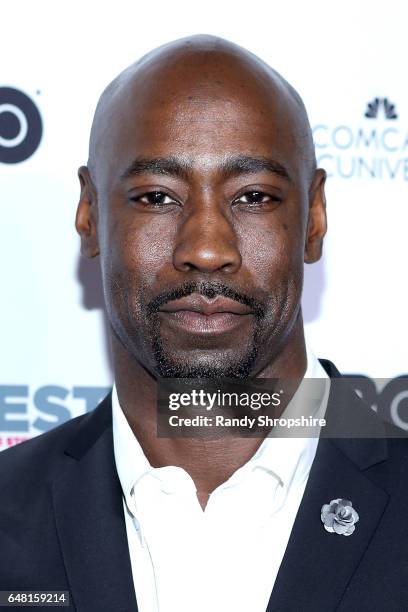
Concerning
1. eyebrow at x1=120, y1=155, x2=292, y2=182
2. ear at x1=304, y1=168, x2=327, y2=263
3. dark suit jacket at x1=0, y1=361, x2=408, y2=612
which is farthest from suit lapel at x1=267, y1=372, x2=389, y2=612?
eyebrow at x1=120, y1=155, x2=292, y2=182

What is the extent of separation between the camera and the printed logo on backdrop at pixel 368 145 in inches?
115

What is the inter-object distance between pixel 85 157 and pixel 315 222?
2.70ft

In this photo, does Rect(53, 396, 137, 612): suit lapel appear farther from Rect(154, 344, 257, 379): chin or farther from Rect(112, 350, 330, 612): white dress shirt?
Rect(154, 344, 257, 379): chin

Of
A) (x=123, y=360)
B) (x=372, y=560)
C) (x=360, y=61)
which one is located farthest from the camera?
(x=360, y=61)

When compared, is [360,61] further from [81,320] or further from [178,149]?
[81,320]

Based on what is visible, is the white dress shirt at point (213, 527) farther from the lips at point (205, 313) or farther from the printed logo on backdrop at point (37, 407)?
the printed logo on backdrop at point (37, 407)

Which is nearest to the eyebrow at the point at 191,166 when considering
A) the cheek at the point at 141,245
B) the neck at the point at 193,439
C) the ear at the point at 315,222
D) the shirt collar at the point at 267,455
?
the cheek at the point at 141,245

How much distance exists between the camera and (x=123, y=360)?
2457 mm

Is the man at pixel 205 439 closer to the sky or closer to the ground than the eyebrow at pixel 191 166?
closer to the ground

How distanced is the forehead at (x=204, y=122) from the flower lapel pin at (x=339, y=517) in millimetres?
779

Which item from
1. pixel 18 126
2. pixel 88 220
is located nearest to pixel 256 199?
pixel 88 220

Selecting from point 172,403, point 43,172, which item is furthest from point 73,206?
point 172,403

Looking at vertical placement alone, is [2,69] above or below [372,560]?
above

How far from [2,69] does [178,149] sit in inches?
38.7
